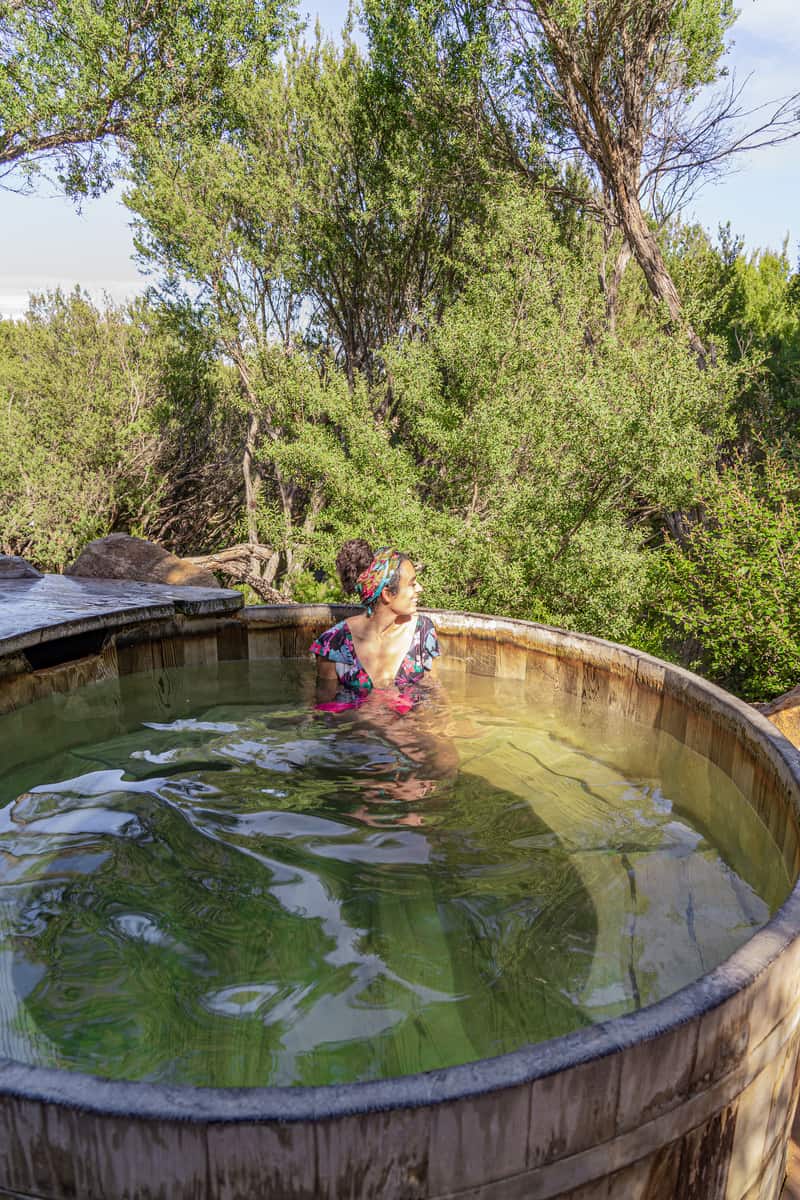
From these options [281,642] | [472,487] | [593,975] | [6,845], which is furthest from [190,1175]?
[472,487]

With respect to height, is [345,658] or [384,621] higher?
→ [384,621]

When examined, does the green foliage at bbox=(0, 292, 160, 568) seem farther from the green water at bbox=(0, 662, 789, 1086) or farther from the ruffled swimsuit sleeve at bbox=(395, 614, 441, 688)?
the ruffled swimsuit sleeve at bbox=(395, 614, 441, 688)

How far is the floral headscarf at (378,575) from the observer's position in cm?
366

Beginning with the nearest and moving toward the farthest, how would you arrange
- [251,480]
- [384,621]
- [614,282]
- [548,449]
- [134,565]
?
[384,621] → [548,449] → [134,565] → [614,282] → [251,480]

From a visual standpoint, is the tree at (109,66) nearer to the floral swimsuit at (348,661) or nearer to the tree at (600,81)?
the tree at (600,81)

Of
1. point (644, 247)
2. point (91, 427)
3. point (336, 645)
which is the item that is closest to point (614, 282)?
point (644, 247)

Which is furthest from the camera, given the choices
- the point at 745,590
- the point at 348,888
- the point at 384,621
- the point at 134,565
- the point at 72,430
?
the point at 72,430

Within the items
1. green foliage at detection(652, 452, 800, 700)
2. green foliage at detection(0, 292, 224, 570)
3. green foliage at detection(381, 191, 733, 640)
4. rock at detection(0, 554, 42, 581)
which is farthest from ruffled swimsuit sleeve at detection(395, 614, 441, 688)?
green foliage at detection(0, 292, 224, 570)

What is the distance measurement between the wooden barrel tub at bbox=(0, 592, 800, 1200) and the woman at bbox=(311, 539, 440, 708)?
2.42 meters

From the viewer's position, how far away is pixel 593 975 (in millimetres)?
1946

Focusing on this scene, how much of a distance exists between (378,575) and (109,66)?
28.0ft

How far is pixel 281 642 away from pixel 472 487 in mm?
3408

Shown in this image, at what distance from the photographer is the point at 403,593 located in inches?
144

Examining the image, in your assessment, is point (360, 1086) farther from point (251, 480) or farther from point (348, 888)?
point (251, 480)
